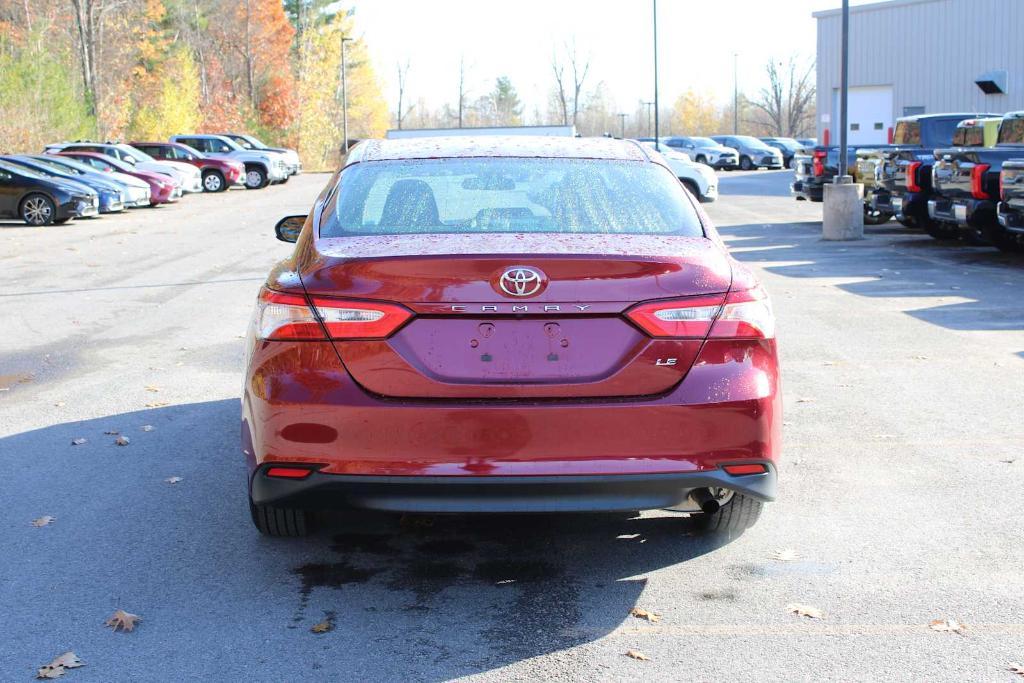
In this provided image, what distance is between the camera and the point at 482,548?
4797 millimetres

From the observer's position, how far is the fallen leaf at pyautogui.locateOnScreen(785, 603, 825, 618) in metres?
4.08

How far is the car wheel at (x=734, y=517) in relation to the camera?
4609 millimetres

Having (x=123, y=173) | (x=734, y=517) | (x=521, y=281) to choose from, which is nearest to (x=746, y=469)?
(x=734, y=517)

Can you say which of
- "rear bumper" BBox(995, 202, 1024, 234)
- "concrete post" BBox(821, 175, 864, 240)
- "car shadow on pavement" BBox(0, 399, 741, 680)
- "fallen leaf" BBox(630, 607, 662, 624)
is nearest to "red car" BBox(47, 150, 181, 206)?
"concrete post" BBox(821, 175, 864, 240)

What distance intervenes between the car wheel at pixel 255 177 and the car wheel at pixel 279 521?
134 feet

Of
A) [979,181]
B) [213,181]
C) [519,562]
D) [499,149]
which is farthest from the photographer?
[213,181]

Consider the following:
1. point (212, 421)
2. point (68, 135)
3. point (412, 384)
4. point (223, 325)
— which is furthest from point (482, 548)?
point (68, 135)

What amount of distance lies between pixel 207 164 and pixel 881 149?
26488mm

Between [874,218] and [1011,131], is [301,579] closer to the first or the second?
[1011,131]

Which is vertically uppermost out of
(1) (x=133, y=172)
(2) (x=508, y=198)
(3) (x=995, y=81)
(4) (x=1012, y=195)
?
(3) (x=995, y=81)

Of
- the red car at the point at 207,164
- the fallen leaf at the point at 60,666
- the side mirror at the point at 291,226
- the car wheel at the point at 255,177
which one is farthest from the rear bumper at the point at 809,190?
the car wheel at the point at 255,177

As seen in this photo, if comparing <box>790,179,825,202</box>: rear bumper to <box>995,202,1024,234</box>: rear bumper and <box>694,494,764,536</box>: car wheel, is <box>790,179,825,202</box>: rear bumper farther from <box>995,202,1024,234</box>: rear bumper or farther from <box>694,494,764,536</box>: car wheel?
<box>694,494,764,536</box>: car wheel

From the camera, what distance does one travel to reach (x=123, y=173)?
107 ft

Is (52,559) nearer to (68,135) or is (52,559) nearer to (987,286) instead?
(987,286)
